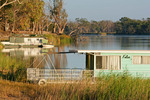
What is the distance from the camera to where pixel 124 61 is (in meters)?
17.3

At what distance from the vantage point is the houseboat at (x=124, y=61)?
17.1 m

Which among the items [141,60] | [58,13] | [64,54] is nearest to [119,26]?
[58,13]

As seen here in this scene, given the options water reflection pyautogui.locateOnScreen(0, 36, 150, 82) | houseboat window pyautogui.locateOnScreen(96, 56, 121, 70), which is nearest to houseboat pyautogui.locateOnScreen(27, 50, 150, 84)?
houseboat window pyautogui.locateOnScreen(96, 56, 121, 70)

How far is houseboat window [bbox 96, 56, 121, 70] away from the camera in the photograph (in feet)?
56.0

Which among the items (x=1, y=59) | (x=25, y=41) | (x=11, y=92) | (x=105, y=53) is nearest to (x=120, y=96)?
(x=11, y=92)

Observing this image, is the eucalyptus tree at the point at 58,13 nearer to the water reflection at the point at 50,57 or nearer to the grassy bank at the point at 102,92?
the water reflection at the point at 50,57

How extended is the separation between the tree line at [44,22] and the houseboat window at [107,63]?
9.25 meters

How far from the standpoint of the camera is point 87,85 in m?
12.5

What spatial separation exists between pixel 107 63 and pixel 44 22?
69.0 meters

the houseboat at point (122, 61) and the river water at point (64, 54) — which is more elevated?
the houseboat at point (122, 61)

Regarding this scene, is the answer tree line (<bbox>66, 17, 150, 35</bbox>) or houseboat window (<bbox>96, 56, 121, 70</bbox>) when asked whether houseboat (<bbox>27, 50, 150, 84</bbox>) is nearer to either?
houseboat window (<bbox>96, 56, 121, 70</bbox>)

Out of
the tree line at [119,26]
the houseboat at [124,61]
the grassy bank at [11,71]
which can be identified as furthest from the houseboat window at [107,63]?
the tree line at [119,26]

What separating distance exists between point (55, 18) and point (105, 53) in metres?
70.0

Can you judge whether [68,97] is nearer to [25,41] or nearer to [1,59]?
[1,59]
